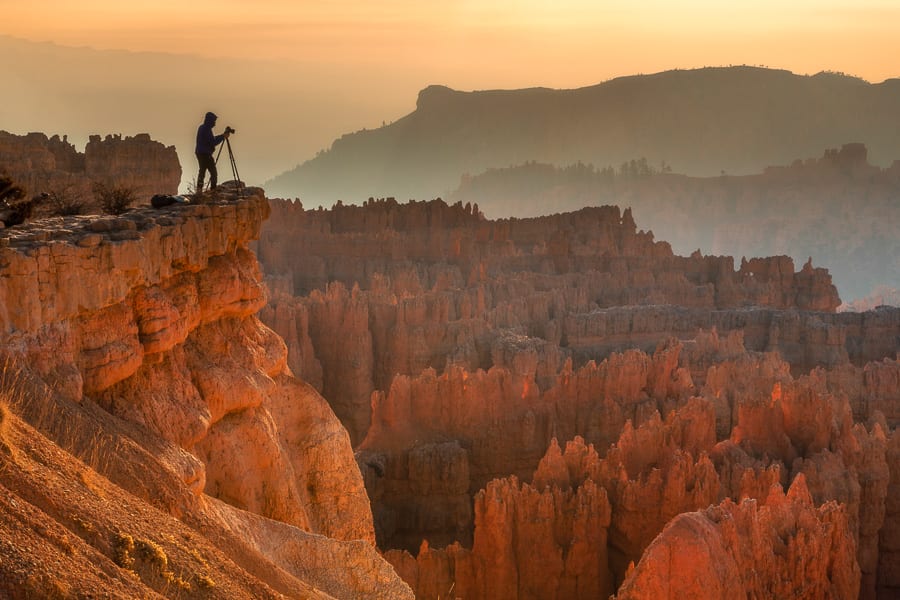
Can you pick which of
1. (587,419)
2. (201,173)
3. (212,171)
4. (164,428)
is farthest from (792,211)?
(164,428)

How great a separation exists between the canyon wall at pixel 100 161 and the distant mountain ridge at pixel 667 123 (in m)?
91.4

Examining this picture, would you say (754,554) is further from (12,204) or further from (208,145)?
(12,204)

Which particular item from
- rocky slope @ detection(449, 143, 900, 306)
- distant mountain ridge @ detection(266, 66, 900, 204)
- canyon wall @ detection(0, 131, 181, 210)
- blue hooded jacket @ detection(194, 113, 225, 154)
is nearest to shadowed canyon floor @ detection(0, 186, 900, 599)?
blue hooded jacket @ detection(194, 113, 225, 154)

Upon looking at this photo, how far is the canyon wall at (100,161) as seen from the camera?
2194 centimetres

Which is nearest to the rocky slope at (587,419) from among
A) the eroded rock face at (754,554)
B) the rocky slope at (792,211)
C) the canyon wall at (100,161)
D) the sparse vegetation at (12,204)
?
the eroded rock face at (754,554)

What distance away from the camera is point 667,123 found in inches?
4656

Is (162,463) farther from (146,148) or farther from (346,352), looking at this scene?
(346,352)

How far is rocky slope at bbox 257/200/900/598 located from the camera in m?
16.4

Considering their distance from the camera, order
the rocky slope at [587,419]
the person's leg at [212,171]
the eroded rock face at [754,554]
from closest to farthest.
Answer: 1. the person's leg at [212,171]
2. the eroded rock face at [754,554]
3. the rocky slope at [587,419]

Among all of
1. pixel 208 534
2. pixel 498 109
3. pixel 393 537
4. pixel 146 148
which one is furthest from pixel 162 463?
pixel 498 109

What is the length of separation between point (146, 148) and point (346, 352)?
307 inches

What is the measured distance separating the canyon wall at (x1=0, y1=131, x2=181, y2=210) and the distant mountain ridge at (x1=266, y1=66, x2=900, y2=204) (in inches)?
3600

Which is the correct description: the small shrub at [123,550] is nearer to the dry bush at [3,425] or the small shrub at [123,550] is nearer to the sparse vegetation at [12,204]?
the dry bush at [3,425]

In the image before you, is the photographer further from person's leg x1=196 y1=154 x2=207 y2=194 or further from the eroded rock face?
the eroded rock face
